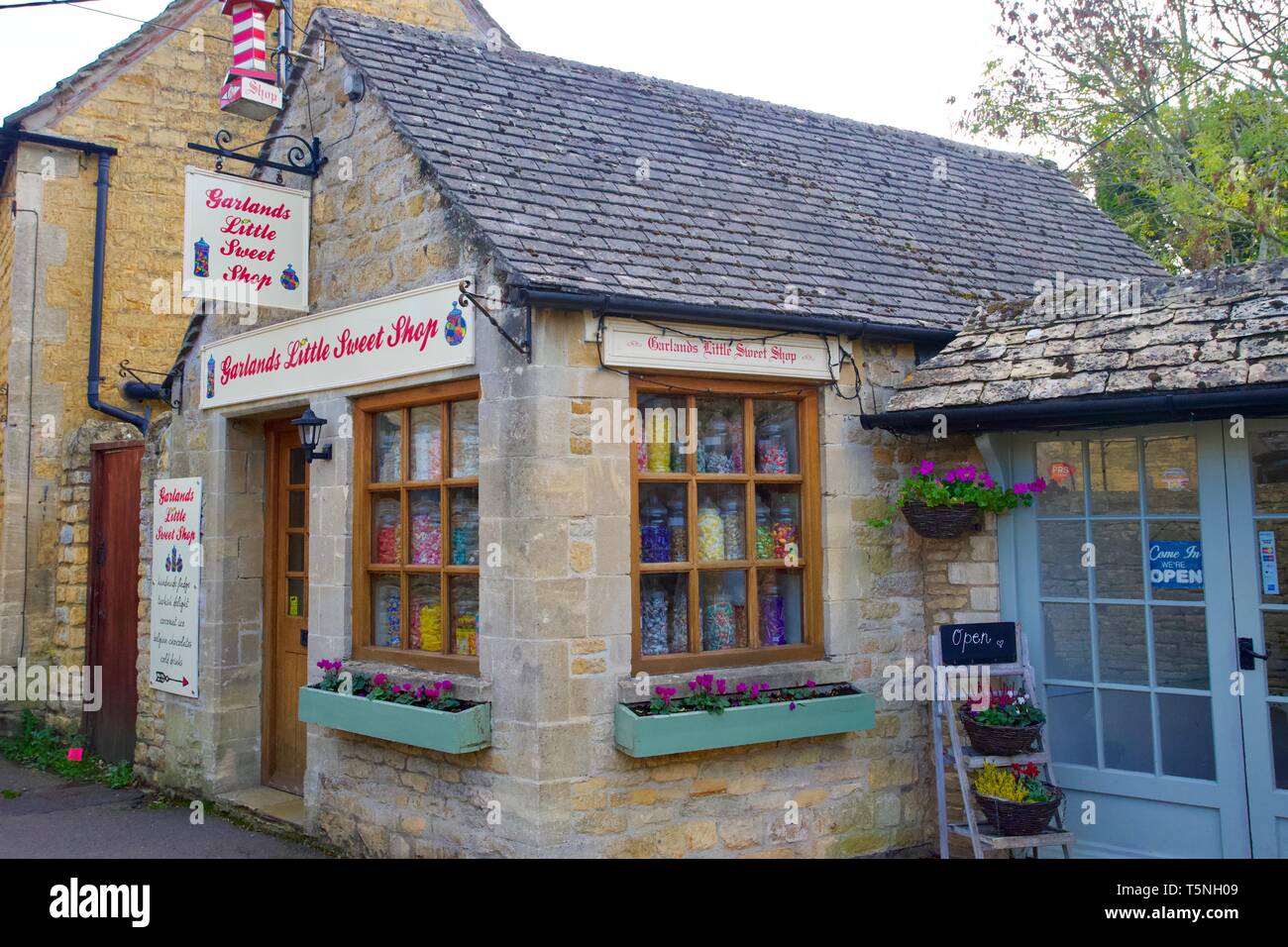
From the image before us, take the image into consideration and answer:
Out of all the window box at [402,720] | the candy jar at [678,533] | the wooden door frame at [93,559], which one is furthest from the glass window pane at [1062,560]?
the wooden door frame at [93,559]

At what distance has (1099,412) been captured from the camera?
591 centimetres

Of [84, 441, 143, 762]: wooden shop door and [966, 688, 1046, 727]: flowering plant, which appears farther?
[84, 441, 143, 762]: wooden shop door

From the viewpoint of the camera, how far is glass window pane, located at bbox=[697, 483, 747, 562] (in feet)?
21.1

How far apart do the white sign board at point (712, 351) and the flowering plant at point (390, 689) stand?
1.99 meters

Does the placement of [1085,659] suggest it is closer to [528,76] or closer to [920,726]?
[920,726]

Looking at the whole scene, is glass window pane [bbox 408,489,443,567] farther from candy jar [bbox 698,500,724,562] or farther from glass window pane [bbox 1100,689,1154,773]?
glass window pane [bbox 1100,689,1154,773]

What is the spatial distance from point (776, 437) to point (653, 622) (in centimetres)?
137

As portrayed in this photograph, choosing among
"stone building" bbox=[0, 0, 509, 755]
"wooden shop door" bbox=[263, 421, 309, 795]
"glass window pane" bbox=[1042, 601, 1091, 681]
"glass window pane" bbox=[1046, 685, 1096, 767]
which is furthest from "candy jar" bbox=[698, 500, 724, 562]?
"stone building" bbox=[0, 0, 509, 755]

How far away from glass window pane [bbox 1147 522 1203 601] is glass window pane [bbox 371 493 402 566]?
4.33 m

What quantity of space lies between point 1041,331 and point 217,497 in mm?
5710

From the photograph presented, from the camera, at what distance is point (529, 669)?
5660 millimetres

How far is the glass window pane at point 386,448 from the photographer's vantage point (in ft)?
22.4

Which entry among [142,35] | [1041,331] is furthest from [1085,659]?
[142,35]

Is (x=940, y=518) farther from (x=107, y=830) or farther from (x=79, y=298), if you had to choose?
(x=79, y=298)
